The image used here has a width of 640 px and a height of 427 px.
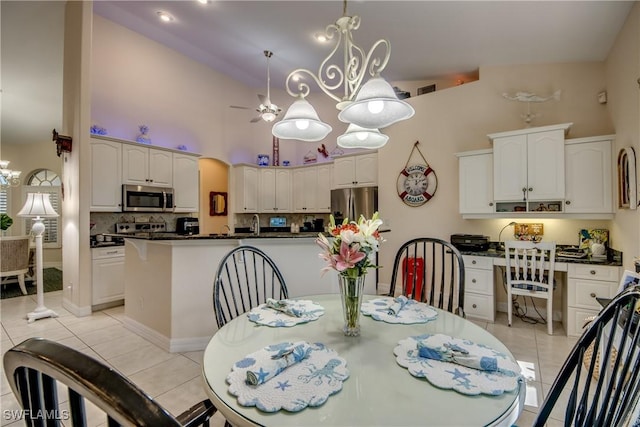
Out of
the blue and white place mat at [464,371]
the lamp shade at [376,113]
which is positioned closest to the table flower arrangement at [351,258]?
the blue and white place mat at [464,371]

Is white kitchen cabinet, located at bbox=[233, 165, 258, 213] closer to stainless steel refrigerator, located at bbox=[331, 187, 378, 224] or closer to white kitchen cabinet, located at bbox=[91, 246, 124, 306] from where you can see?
stainless steel refrigerator, located at bbox=[331, 187, 378, 224]

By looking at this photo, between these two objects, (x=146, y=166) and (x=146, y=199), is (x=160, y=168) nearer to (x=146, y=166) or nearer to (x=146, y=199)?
(x=146, y=166)

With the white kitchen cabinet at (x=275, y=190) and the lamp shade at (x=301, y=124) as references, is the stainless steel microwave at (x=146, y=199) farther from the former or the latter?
the lamp shade at (x=301, y=124)

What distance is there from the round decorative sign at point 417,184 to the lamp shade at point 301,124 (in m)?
2.84

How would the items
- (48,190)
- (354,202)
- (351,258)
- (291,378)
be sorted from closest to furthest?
(291,378) → (351,258) → (354,202) → (48,190)

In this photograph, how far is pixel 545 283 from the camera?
3.18 m

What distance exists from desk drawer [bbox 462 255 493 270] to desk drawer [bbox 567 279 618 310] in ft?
2.44

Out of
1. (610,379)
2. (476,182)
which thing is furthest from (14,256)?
(476,182)

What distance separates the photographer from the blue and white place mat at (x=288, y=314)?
1.38 meters

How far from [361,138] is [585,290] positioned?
2.88m

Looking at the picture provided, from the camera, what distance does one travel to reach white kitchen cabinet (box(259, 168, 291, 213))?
6.16 m

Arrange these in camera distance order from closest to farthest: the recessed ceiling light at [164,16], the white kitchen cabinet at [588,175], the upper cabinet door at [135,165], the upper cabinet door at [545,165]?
the white kitchen cabinet at [588,175]
the upper cabinet door at [545,165]
the recessed ceiling light at [164,16]
the upper cabinet door at [135,165]

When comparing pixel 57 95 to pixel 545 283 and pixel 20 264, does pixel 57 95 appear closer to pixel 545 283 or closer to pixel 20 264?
pixel 20 264

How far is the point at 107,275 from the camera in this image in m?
3.91
